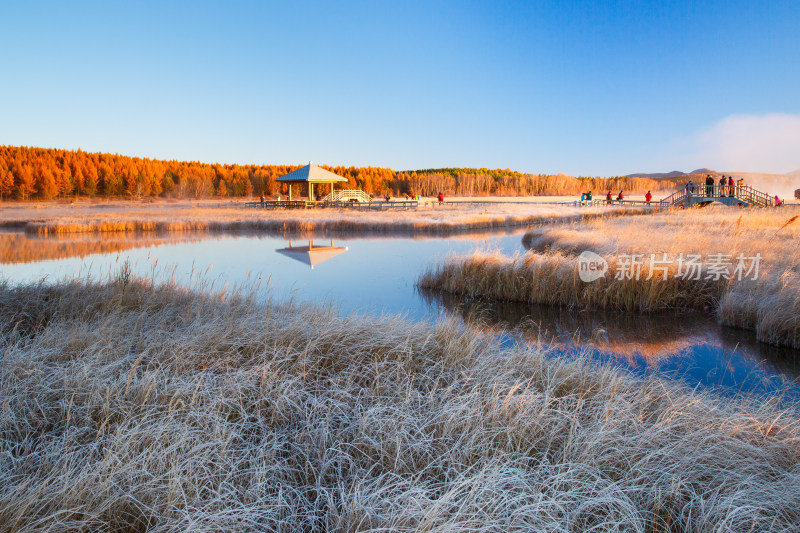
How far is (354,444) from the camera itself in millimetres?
2842

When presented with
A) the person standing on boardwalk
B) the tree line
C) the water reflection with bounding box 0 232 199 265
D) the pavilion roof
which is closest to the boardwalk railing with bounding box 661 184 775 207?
the person standing on boardwalk

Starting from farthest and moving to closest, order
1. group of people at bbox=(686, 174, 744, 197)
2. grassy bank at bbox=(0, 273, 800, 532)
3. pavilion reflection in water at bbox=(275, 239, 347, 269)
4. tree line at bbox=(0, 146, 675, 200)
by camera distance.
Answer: tree line at bbox=(0, 146, 675, 200)
group of people at bbox=(686, 174, 744, 197)
pavilion reflection in water at bbox=(275, 239, 347, 269)
grassy bank at bbox=(0, 273, 800, 532)

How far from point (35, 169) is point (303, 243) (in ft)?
161

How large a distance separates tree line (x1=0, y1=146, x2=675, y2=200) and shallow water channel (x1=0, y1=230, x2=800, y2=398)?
26.6m

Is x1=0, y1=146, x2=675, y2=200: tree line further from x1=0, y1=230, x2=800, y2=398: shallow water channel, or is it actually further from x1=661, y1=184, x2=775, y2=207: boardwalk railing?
x1=661, y1=184, x2=775, y2=207: boardwalk railing

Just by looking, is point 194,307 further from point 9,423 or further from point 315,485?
point 315,485

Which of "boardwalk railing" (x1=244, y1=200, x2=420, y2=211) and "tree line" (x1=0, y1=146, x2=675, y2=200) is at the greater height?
"tree line" (x1=0, y1=146, x2=675, y2=200)

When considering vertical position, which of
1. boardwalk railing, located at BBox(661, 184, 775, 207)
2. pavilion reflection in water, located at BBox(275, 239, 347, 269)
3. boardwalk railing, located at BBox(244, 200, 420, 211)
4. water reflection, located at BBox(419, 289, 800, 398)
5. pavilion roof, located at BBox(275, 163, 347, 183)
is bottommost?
water reflection, located at BBox(419, 289, 800, 398)

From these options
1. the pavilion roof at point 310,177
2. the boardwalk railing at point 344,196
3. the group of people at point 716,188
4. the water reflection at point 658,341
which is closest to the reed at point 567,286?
the water reflection at point 658,341

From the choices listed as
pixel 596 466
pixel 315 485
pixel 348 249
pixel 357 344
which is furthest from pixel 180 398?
pixel 348 249

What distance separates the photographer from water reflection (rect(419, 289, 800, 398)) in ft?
17.9

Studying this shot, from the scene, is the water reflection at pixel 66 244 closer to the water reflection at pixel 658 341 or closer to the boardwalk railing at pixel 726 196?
the water reflection at pixel 658 341

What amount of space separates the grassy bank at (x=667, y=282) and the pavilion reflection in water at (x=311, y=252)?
4.91 metres

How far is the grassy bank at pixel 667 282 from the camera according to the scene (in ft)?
22.5
